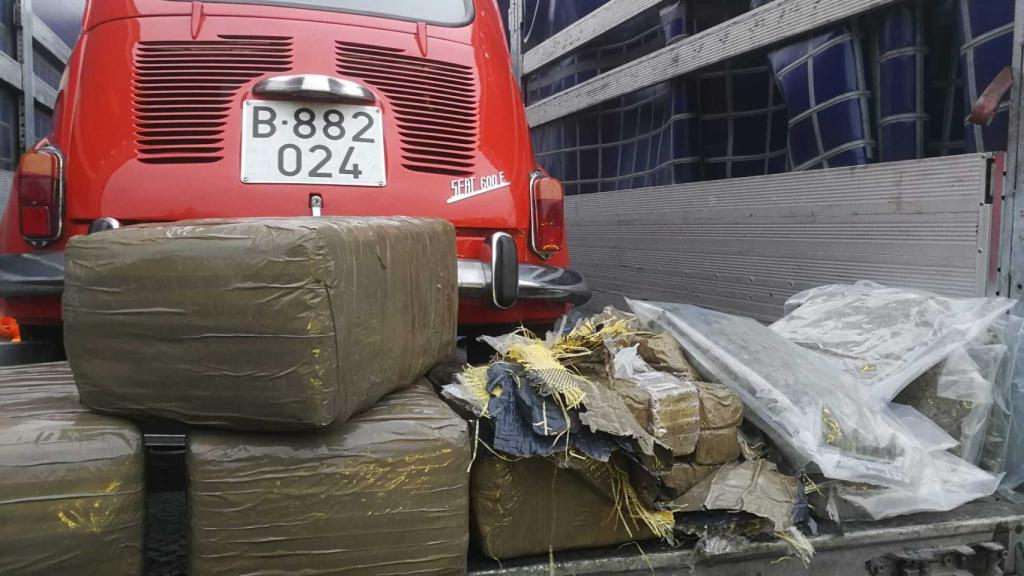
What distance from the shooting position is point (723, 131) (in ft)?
12.3

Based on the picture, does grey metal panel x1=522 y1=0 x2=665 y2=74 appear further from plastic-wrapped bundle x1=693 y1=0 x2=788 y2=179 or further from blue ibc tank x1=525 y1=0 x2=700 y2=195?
plastic-wrapped bundle x1=693 y1=0 x2=788 y2=179

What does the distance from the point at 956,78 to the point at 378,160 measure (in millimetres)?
2147

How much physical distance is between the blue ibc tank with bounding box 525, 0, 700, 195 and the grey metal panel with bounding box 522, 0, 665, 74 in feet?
0.18

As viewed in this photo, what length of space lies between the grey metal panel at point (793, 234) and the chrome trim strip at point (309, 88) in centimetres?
195

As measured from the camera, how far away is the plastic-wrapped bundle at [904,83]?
2738 mm

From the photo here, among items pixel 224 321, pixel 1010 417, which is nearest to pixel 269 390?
pixel 224 321

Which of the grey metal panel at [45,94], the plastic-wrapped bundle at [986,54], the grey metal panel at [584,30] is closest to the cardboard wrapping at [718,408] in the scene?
the plastic-wrapped bundle at [986,54]

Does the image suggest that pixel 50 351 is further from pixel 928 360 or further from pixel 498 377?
pixel 928 360

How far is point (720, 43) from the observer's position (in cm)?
360

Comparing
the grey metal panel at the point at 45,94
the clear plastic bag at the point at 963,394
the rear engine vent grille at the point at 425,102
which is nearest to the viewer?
the clear plastic bag at the point at 963,394

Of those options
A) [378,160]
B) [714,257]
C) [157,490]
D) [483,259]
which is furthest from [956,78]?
[157,490]

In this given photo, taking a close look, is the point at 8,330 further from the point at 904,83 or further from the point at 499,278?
the point at 904,83

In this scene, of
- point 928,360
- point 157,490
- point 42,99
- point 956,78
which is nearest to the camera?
point 157,490

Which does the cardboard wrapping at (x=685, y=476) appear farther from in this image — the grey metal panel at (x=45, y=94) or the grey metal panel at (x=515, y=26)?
the grey metal panel at (x=45, y=94)
